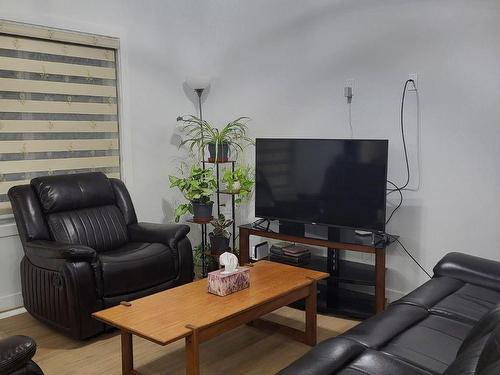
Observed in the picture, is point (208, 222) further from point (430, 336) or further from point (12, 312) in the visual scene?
point (430, 336)

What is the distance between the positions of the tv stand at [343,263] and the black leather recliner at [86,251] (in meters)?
0.69

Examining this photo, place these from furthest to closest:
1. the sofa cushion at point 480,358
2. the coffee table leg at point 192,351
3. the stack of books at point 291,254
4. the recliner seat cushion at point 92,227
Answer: the stack of books at point 291,254
the recliner seat cushion at point 92,227
the coffee table leg at point 192,351
the sofa cushion at point 480,358

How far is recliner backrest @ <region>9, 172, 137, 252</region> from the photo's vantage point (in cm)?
350

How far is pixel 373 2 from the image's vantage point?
372 cm

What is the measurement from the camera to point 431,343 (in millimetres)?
2045

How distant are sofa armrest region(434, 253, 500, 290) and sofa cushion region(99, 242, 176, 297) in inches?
73.9

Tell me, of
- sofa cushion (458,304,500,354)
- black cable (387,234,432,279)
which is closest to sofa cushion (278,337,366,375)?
sofa cushion (458,304,500,354)

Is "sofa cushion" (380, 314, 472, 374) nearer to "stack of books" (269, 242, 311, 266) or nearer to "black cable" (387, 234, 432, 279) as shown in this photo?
"black cable" (387, 234, 432, 279)

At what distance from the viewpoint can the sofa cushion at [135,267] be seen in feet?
10.7

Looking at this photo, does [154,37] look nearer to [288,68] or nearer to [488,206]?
[288,68]

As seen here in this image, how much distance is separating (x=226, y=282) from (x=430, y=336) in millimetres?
1113

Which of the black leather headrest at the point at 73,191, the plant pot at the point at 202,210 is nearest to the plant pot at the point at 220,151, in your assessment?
the plant pot at the point at 202,210

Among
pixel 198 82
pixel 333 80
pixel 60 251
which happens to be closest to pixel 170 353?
pixel 60 251

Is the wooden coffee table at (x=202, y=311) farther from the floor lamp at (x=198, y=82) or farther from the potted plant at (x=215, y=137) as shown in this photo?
the floor lamp at (x=198, y=82)
